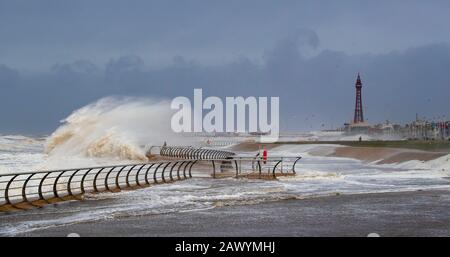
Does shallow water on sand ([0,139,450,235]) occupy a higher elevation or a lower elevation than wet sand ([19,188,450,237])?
higher

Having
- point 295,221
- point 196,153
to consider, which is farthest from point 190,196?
point 196,153

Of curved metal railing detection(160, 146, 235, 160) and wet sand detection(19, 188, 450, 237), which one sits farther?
curved metal railing detection(160, 146, 235, 160)

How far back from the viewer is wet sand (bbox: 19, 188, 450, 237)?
14.1m

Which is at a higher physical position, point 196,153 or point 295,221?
point 196,153

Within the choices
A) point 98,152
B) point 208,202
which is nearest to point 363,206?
point 208,202

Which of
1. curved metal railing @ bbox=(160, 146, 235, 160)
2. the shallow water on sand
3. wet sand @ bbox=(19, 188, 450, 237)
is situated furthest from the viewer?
curved metal railing @ bbox=(160, 146, 235, 160)

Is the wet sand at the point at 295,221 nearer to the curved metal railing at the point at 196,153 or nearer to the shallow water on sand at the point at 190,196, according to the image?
the shallow water on sand at the point at 190,196

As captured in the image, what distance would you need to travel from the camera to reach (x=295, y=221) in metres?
16.2

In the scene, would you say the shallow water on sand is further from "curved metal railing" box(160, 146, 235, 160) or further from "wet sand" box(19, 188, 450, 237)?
"curved metal railing" box(160, 146, 235, 160)

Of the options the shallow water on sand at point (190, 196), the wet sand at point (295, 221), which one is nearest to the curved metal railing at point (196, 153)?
the shallow water on sand at point (190, 196)

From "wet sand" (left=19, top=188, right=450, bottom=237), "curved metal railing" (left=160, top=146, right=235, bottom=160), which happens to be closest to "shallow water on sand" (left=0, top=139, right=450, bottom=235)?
"wet sand" (left=19, top=188, right=450, bottom=237)

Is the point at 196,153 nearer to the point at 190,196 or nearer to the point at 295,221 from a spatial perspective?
the point at 190,196

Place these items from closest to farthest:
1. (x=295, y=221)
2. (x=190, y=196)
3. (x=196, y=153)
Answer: (x=295, y=221), (x=190, y=196), (x=196, y=153)
